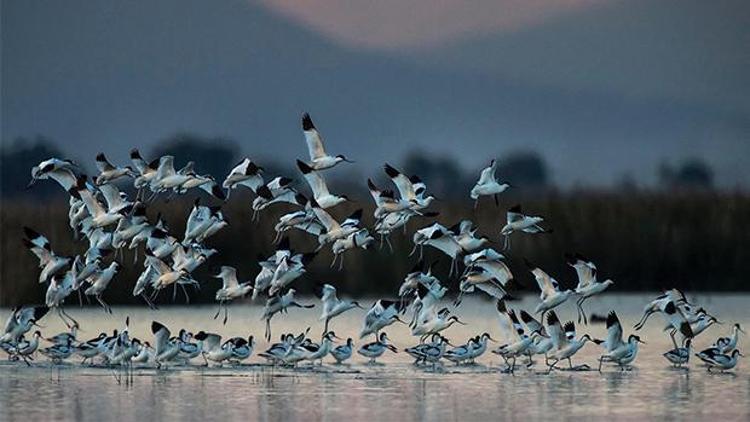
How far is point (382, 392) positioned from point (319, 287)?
3756mm

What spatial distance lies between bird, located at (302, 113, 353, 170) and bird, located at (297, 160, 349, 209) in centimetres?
13

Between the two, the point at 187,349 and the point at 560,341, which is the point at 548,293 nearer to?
the point at 560,341

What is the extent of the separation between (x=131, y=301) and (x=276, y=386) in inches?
338

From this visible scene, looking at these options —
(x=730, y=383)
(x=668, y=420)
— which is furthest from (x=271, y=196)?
→ (x=668, y=420)

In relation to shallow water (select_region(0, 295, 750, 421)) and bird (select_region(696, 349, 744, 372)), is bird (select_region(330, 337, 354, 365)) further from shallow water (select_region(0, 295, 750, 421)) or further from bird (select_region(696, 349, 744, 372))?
bird (select_region(696, 349, 744, 372))

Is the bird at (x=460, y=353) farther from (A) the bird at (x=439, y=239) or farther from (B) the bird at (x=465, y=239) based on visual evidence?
(B) the bird at (x=465, y=239)

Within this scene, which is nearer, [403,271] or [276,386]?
[276,386]

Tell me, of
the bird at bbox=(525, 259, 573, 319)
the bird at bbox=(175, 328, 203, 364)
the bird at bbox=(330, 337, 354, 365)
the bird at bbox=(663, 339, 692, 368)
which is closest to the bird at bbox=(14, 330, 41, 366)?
the bird at bbox=(175, 328, 203, 364)

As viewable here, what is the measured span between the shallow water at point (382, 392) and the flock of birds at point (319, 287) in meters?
0.22

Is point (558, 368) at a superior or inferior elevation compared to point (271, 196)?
inferior

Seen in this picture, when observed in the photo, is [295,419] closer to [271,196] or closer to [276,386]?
[276,386]

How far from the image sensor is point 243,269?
94.9ft

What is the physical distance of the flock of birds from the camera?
70.6ft

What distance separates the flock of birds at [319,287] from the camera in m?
21.5
